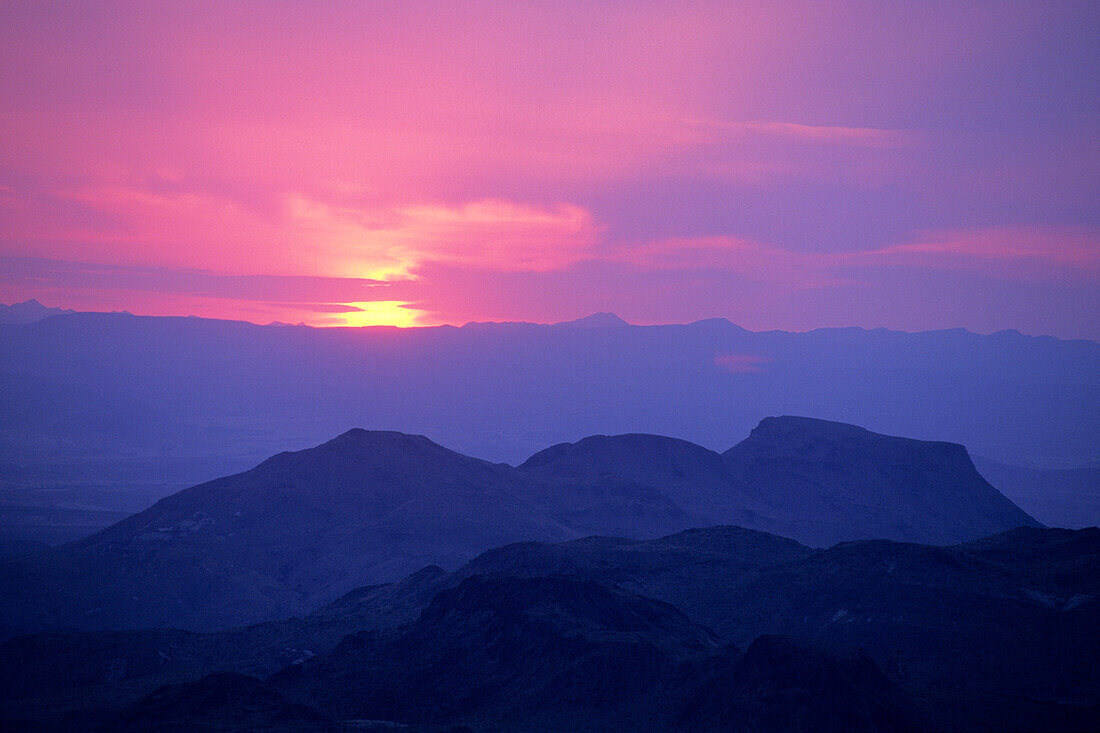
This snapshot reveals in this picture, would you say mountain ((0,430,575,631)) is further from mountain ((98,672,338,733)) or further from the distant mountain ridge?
mountain ((98,672,338,733))

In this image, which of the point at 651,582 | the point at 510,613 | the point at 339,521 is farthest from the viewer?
the point at 339,521

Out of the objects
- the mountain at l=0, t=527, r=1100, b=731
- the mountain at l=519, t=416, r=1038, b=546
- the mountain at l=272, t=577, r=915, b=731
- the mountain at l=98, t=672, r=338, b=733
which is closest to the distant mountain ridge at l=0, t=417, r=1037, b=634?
the mountain at l=519, t=416, r=1038, b=546

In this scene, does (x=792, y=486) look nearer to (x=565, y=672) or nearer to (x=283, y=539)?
(x=283, y=539)

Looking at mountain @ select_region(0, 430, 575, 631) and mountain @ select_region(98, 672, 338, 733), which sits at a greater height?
mountain @ select_region(98, 672, 338, 733)

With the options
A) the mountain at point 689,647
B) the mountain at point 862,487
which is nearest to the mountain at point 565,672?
the mountain at point 689,647

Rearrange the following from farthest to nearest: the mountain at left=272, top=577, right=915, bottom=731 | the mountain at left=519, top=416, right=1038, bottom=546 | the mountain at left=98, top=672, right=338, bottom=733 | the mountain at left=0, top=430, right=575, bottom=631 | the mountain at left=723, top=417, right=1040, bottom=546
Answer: the mountain at left=723, top=417, right=1040, bottom=546 → the mountain at left=519, top=416, right=1038, bottom=546 → the mountain at left=0, top=430, right=575, bottom=631 → the mountain at left=272, top=577, right=915, bottom=731 → the mountain at left=98, top=672, right=338, bottom=733

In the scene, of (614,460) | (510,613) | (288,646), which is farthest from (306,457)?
(510,613)

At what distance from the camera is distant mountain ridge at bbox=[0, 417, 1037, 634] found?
8062 centimetres

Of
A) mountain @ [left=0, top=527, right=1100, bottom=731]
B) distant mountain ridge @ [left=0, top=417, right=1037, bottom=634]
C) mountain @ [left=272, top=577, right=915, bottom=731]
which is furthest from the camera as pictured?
distant mountain ridge @ [left=0, top=417, right=1037, bottom=634]

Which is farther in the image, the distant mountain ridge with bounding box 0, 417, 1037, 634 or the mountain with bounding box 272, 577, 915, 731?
the distant mountain ridge with bounding box 0, 417, 1037, 634

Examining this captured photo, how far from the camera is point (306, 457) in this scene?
114438 mm

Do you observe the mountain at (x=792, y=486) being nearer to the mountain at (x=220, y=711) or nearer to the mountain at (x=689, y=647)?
the mountain at (x=689, y=647)

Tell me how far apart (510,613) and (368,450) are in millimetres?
66237

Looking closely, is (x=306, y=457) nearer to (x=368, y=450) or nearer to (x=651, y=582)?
(x=368, y=450)
